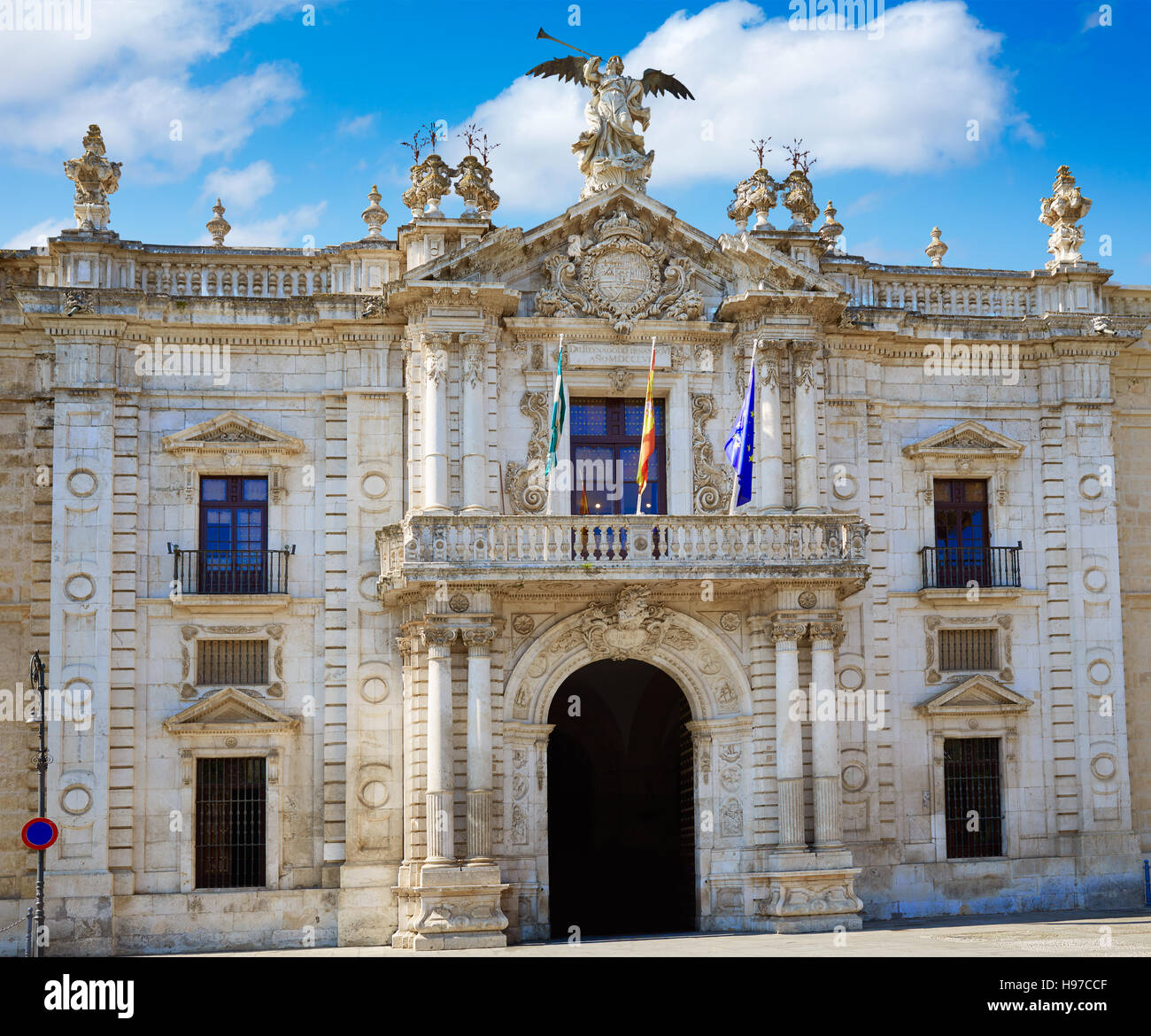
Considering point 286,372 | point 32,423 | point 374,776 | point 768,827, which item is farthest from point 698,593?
point 32,423

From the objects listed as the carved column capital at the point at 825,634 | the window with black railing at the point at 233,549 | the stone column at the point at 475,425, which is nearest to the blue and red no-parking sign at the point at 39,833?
the window with black railing at the point at 233,549

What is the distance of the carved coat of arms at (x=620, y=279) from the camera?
28250 millimetres

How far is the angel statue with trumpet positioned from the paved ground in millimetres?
13261

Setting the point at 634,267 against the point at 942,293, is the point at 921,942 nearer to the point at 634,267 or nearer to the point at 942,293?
the point at 634,267

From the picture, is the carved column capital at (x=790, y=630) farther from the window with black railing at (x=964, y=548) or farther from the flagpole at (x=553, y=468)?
the flagpole at (x=553, y=468)

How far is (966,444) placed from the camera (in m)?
29.8

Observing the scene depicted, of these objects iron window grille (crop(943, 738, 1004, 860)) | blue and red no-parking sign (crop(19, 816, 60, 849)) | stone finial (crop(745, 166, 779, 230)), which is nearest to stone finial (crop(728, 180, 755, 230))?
stone finial (crop(745, 166, 779, 230))

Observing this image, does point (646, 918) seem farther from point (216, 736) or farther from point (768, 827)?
point (216, 736)

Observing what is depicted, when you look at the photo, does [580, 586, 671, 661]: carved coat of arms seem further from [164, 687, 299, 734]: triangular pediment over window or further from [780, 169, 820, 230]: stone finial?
[780, 169, 820, 230]: stone finial

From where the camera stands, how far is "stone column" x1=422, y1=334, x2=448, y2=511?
27.0 meters

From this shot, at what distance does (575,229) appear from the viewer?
28.4m

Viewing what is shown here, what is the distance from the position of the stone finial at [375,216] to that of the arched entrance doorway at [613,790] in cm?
993

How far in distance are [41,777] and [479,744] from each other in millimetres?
6910
